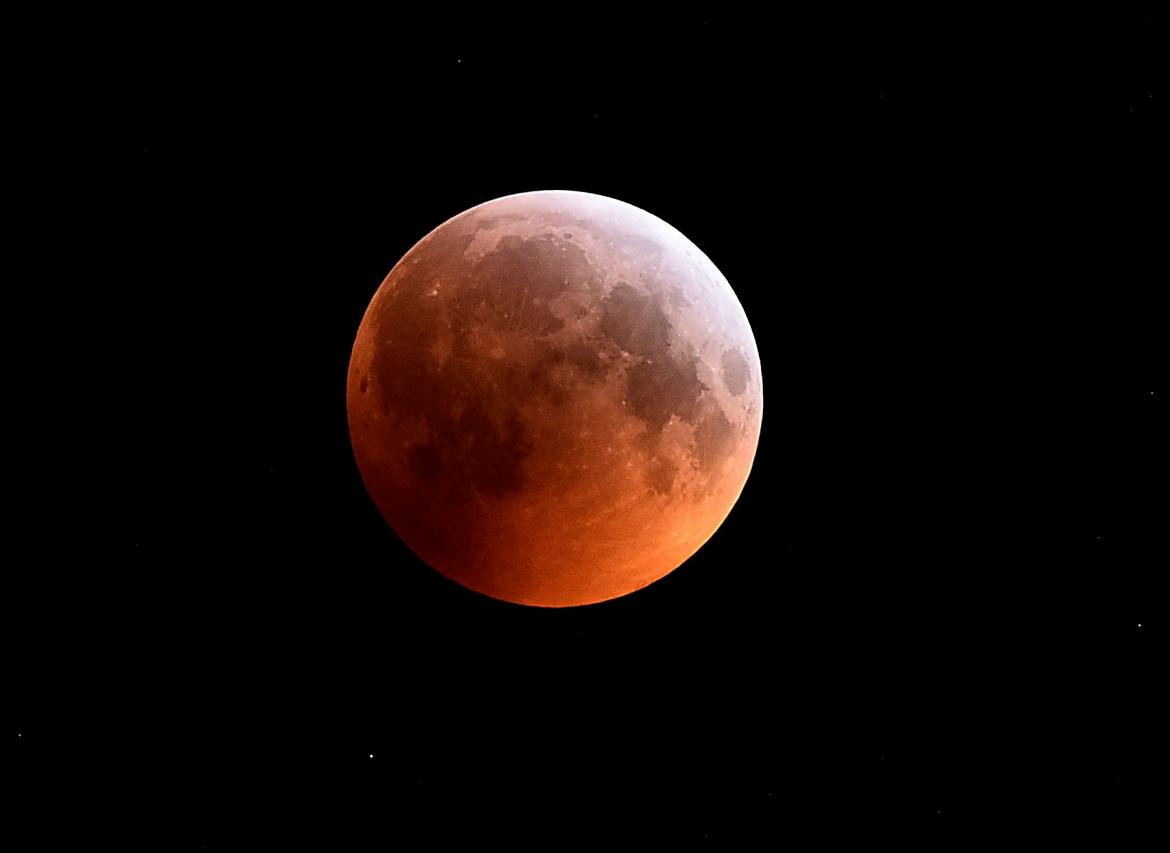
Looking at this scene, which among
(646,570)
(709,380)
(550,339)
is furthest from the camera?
(646,570)

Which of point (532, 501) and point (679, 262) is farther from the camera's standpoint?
point (679, 262)

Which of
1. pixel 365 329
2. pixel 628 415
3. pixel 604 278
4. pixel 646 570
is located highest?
pixel 365 329

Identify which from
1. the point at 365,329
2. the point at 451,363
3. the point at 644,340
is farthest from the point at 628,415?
the point at 365,329

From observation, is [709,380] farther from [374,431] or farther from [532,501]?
[374,431]

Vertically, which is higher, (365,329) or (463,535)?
(365,329)

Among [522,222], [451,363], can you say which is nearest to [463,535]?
[451,363]

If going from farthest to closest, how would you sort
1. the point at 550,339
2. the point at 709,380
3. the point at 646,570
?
the point at 646,570 < the point at 709,380 < the point at 550,339

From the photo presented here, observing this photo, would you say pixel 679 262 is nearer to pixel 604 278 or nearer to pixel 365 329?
pixel 604 278
